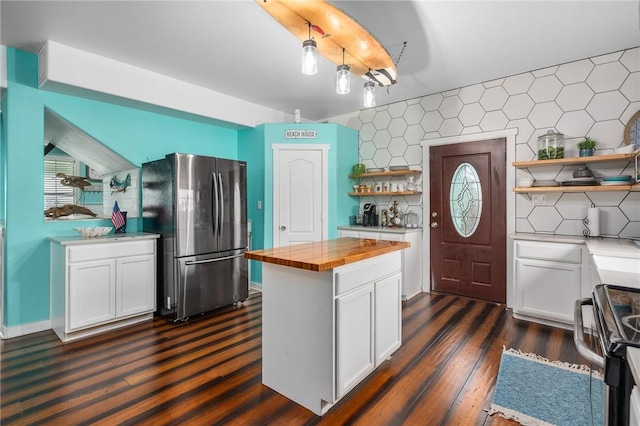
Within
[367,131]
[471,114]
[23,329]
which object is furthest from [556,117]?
[23,329]

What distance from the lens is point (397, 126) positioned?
14.4ft

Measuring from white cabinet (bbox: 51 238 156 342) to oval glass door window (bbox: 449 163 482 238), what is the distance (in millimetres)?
3566

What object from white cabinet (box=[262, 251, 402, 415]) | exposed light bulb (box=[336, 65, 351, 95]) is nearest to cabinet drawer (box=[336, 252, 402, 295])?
white cabinet (box=[262, 251, 402, 415])

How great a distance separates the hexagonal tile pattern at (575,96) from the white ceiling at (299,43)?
29 cm

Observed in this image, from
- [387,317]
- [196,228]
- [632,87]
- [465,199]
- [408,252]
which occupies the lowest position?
[387,317]

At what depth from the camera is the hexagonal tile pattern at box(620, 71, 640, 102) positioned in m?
2.87

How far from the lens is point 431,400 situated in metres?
→ 1.86

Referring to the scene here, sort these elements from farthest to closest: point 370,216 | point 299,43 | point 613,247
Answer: point 370,216 < point 299,43 < point 613,247

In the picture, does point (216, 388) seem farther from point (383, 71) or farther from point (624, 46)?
point (624, 46)

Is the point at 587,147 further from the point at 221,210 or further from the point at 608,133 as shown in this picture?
the point at 221,210

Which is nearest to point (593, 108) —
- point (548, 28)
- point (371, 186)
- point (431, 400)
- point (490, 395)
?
point (548, 28)

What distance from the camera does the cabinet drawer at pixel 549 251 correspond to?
279 centimetres

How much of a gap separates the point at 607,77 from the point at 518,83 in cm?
75

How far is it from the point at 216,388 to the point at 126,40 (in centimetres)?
293
